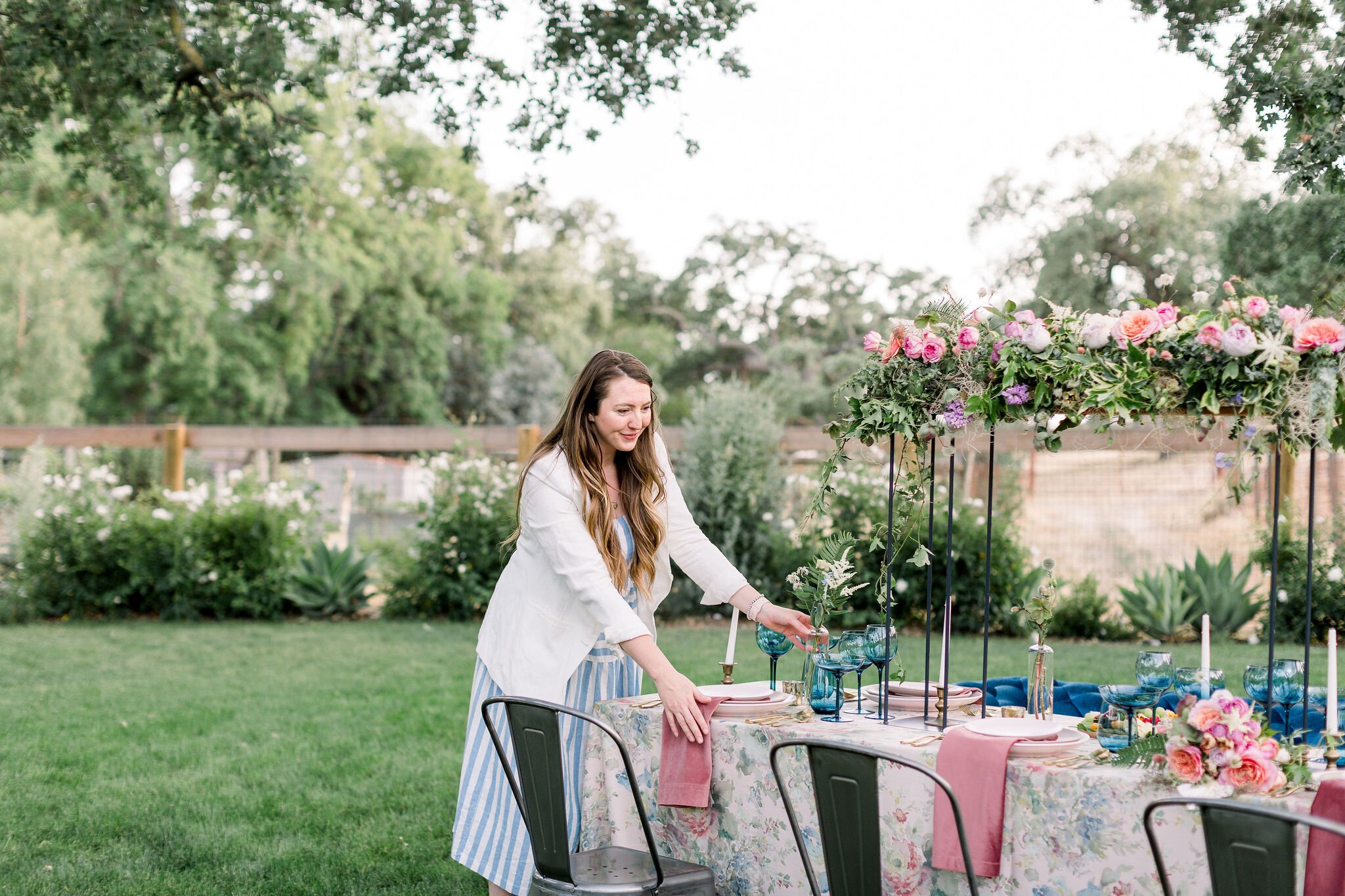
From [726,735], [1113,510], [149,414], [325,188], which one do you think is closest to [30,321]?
[149,414]

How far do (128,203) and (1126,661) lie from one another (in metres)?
6.90

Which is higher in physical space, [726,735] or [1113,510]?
[1113,510]

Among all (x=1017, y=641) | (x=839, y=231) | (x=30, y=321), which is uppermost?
(x=839, y=231)

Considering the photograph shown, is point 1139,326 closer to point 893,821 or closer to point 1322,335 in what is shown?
point 1322,335

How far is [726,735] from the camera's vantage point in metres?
2.88

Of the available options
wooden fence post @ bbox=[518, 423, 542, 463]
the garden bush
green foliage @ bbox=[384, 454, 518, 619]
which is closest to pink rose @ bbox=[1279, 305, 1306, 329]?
green foliage @ bbox=[384, 454, 518, 619]

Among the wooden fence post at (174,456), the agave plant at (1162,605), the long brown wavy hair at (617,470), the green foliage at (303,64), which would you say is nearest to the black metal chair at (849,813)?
the long brown wavy hair at (617,470)

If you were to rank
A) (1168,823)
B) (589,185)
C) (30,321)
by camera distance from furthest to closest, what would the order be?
(589,185), (30,321), (1168,823)

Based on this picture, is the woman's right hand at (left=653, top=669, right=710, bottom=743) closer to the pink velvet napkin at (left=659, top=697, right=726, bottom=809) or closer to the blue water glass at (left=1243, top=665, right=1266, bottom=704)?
the pink velvet napkin at (left=659, top=697, right=726, bottom=809)

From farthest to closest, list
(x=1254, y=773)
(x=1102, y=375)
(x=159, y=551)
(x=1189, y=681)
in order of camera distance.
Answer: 1. (x=159, y=551)
2. (x=1189, y=681)
3. (x=1102, y=375)
4. (x=1254, y=773)

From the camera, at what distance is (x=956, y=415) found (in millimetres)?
2725

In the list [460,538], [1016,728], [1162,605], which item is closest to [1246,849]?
[1016,728]

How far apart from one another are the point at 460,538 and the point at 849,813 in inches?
317

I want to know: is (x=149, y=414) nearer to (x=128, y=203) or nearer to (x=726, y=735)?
(x=128, y=203)
